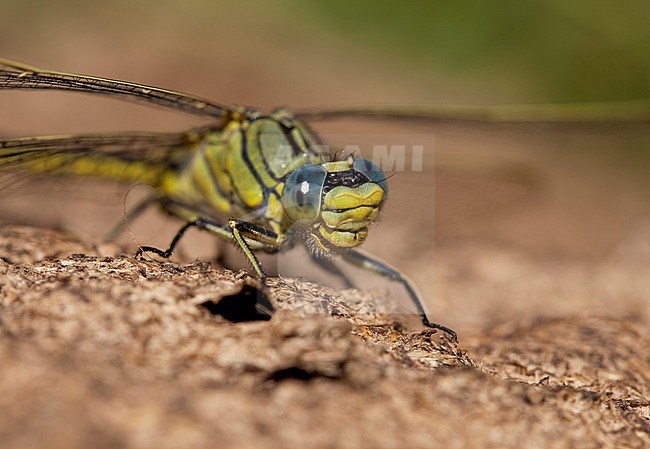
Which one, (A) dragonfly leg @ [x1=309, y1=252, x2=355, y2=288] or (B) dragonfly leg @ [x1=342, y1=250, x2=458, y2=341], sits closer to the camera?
(B) dragonfly leg @ [x1=342, y1=250, x2=458, y2=341]

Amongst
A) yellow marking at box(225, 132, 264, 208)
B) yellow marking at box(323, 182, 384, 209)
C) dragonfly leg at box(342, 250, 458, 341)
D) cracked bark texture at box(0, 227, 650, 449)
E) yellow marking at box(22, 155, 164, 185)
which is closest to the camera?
cracked bark texture at box(0, 227, 650, 449)

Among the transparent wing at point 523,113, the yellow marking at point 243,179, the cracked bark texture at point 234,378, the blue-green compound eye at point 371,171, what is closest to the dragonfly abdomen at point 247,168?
the yellow marking at point 243,179

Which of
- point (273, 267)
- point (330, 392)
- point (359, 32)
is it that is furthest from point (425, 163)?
point (359, 32)

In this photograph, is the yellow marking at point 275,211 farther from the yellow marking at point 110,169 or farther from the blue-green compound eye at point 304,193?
the yellow marking at point 110,169

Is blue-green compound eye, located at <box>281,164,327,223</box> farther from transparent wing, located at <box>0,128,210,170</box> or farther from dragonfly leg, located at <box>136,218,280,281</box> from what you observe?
transparent wing, located at <box>0,128,210,170</box>

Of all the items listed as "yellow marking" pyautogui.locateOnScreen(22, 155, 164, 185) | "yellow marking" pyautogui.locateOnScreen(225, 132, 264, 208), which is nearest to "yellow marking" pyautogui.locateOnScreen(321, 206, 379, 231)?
"yellow marking" pyautogui.locateOnScreen(225, 132, 264, 208)

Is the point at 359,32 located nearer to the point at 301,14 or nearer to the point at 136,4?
the point at 301,14

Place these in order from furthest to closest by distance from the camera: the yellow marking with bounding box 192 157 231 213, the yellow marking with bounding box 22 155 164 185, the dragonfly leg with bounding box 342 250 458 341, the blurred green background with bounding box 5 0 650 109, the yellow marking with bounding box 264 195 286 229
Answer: the blurred green background with bounding box 5 0 650 109
the yellow marking with bounding box 22 155 164 185
the yellow marking with bounding box 192 157 231 213
the yellow marking with bounding box 264 195 286 229
the dragonfly leg with bounding box 342 250 458 341

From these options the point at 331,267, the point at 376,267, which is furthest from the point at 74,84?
the point at 376,267
